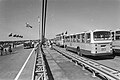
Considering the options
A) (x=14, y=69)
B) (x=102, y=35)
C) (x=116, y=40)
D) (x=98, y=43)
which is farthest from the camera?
(x=116, y=40)

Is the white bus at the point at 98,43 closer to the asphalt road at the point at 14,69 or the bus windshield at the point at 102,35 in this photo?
the bus windshield at the point at 102,35

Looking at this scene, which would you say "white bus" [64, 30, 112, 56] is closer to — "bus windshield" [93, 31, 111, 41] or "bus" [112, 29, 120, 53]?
"bus windshield" [93, 31, 111, 41]

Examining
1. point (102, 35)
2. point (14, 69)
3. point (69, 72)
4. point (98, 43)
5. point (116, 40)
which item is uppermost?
point (102, 35)

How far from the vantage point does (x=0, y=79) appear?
7.98m

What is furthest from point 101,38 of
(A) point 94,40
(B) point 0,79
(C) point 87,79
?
(B) point 0,79

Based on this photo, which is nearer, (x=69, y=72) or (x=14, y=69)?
(x=69, y=72)

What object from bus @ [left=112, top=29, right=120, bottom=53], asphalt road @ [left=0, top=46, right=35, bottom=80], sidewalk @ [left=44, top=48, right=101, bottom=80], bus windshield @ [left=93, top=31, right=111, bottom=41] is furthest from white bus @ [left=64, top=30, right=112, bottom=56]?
asphalt road @ [left=0, top=46, right=35, bottom=80]

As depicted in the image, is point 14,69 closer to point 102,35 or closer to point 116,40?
point 102,35

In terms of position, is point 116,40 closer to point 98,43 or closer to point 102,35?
point 102,35

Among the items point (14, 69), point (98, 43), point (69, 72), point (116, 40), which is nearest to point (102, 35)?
point (98, 43)

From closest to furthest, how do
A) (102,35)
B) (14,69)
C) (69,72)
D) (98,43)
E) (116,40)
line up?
1. (69,72)
2. (14,69)
3. (98,43)
4. (102,35)
5. (116,40)

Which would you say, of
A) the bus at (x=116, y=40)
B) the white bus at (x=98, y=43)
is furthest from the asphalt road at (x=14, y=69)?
the bus at (x=116, y=40)

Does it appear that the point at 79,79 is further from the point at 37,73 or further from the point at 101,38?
the point at 101,38

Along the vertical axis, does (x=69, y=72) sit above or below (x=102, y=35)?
below
